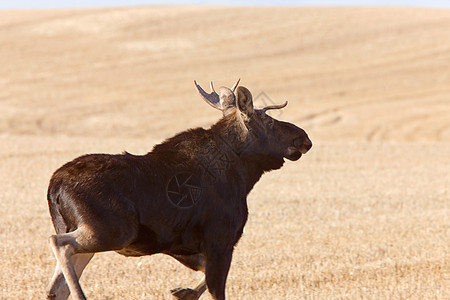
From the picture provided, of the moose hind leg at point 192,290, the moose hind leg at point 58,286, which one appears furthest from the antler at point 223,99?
the moose hind leg at point 58,286

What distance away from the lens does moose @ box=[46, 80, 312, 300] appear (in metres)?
5.42

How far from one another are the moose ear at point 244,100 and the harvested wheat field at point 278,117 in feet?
6.23

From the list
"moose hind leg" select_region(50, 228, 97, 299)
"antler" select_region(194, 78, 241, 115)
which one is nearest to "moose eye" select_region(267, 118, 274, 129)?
"antler" select_region(194, 78, 241, 115)

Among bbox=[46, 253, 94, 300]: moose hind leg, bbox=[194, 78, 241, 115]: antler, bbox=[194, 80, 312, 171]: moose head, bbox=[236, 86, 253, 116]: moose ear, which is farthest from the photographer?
bbox=[194, 78, 241, 115]: antler

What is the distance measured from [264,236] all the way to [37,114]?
73.1 feet

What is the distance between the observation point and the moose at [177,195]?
5.42m

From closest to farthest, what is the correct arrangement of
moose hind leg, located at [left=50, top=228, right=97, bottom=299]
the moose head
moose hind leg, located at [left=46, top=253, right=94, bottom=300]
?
1. moose hind leg, located at [left=50, top=228, right=97, bottom=299]
2. moose hind leg, located at [left=46, top=253, right=94, bottom=300]
3. the moose head

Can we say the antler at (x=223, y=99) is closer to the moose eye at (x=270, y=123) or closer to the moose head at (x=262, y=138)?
the moose head at (x=262, y=138)

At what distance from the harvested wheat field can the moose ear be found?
190 cm

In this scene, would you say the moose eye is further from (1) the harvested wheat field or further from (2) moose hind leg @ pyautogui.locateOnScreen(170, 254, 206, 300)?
(1) the harvested wheat field

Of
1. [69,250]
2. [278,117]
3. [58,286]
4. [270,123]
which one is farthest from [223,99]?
[278,117]

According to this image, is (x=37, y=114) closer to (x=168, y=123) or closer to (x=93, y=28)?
(x=168, y=123)

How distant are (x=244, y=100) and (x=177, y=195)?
0.89m

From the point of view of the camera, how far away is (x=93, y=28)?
46219mm
